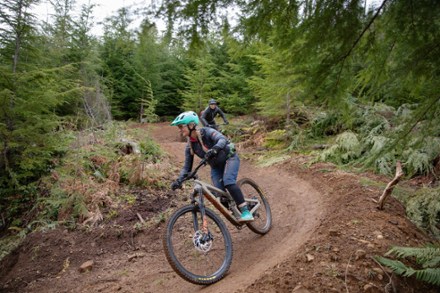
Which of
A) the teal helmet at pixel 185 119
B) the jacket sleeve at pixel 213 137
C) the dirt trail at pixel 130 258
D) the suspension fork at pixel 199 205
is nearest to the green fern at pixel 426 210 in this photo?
the dirt trail at pixel 130 258

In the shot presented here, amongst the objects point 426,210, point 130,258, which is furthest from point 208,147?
point 426,210

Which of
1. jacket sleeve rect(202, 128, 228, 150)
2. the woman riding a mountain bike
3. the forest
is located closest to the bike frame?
the woman riding a mountain bike

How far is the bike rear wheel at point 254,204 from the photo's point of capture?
18.7 feet

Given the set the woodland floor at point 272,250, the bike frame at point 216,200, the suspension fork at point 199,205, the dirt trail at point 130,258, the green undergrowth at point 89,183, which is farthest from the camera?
the green undergrowth at point 89,183

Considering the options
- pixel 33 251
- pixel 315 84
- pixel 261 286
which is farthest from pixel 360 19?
pixel 33 251

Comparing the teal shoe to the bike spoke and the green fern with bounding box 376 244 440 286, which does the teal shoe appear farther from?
the green fern with bounding box 376 244 440 286

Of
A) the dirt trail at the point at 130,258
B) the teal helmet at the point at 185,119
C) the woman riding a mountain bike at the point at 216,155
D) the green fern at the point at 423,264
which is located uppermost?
the teal helmet at the point at 185,119

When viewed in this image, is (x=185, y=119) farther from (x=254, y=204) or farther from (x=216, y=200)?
(x=254, y=204)

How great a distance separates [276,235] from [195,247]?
2.05 metres

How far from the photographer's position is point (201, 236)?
4.27 meters

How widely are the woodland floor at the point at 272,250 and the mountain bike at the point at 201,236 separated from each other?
10.9 inches

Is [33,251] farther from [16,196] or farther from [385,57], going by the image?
[385,57]

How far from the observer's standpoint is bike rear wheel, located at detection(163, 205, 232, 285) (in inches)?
159

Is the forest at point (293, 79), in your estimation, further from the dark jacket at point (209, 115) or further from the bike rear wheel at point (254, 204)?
the dark jacket at point (209, 115)
